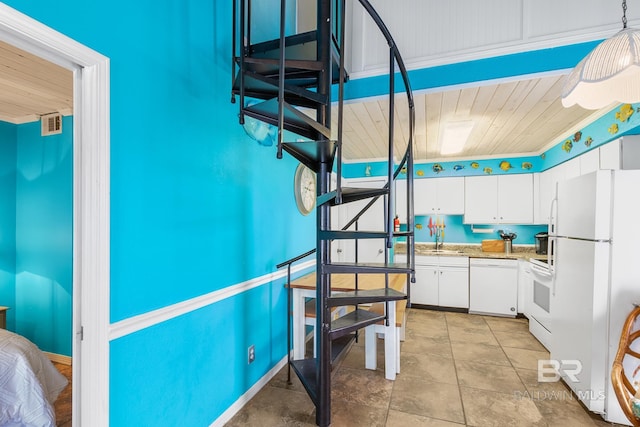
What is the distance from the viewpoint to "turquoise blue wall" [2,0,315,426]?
53.1 inches

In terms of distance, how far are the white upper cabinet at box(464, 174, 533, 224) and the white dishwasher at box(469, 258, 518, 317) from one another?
2.35 ft

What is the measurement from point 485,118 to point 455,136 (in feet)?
1.92

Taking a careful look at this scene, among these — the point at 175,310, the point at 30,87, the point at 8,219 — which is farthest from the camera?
the point at 8,219

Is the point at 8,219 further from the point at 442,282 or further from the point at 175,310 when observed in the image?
the point at 442,282

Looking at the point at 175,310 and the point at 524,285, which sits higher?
the point at 175,310

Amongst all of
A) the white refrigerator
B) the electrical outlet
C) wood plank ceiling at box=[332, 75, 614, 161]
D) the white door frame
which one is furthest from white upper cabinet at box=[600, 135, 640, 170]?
the white door frame

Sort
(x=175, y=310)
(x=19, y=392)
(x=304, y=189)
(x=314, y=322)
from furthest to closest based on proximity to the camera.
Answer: (x=304, y=189), (x=314, y=322), (x=19, y=392), (x=175, y=310)

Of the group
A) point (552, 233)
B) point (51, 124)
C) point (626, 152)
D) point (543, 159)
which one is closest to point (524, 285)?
point (552, 233)

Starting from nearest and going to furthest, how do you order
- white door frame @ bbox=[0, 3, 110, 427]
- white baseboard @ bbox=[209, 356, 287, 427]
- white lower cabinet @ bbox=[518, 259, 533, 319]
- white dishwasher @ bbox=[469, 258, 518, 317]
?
white door frame @ bbox=[0, 3, 110, 427] < white baseboard @ bbox=[209, 356, 287, 427] < white lower cabinet @ bbox=[518, 259, 533, 319] < white dishwasher @ bbox=[469, 258, 518, 317]

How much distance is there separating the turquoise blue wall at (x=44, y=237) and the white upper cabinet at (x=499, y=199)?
5.26 m

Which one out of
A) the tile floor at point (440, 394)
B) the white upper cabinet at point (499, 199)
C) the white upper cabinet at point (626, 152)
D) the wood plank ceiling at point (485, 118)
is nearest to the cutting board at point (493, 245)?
the white upper cabinet at point (499, 199)

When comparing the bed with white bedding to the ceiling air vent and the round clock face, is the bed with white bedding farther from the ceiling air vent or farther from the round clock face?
the round clock face

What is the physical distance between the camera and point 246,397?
2273 millimetres

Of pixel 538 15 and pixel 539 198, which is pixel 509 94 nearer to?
pixel 538 15
